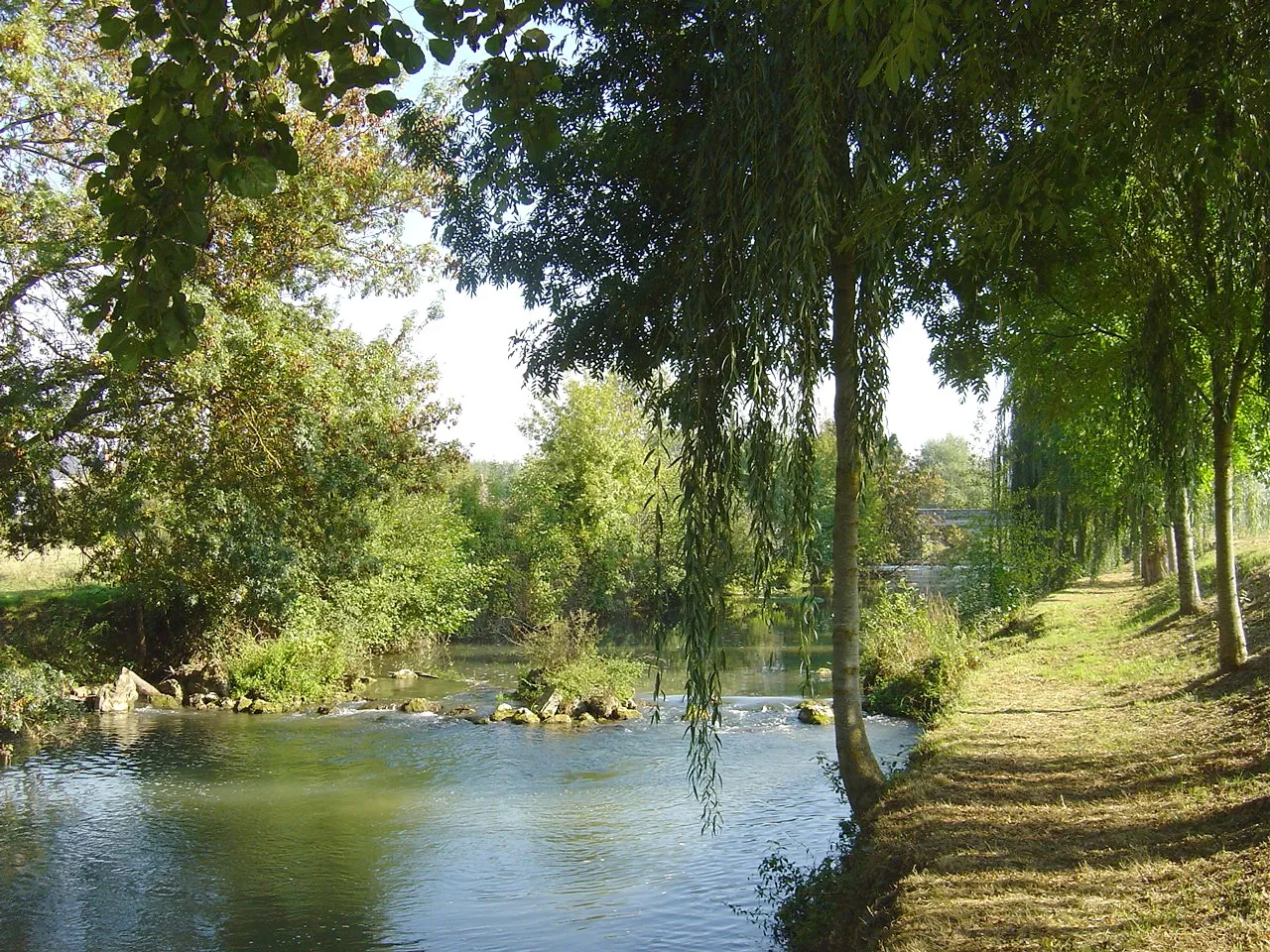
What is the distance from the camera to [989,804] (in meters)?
6.20

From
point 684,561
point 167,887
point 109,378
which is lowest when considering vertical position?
point 167,887

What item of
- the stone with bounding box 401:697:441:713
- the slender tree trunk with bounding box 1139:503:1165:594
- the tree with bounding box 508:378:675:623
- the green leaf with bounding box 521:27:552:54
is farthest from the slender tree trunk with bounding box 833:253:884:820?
the tree with bounding box 508:378:675:623

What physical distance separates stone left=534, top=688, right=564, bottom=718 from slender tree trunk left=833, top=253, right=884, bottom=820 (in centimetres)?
993

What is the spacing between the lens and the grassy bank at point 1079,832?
4.07 m

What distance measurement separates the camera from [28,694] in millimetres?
12805

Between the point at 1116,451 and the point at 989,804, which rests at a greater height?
the point at 1116,451

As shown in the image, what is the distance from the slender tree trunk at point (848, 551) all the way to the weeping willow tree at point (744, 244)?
0.05 feet

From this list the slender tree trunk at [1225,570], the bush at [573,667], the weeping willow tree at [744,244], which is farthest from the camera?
the bush at [573,667]

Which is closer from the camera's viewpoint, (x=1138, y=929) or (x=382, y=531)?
(x=1138, y=929)

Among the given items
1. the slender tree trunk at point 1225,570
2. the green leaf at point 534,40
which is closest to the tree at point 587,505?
the slender tree trunk at point 1225,570

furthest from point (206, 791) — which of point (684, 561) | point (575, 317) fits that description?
point (684, 561)

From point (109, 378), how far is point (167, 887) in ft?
20.6

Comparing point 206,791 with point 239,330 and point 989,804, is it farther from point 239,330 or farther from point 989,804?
point 989,804

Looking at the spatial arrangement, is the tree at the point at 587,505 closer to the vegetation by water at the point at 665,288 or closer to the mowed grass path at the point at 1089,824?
the vegetation by water at the point at 665,288
